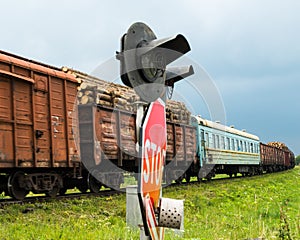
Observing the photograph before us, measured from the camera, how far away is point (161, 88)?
2.69 metres

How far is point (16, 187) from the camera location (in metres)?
9.89

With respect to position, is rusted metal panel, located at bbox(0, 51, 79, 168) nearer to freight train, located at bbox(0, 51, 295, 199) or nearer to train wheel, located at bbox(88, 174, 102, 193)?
freight train, located at bbox(0, 51, 295, 199)

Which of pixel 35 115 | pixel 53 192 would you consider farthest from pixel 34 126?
pixel 53 192

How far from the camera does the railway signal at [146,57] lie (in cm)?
235

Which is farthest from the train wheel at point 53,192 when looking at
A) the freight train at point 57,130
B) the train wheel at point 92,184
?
the train wheel at point 92,184

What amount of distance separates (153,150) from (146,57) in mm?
524

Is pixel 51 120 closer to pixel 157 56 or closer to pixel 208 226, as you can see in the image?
pixel 208 226

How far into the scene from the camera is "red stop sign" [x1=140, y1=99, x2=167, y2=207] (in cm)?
217

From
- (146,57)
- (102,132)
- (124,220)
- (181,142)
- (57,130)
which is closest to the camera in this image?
(146,57)

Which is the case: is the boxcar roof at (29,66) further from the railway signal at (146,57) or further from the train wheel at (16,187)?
the railway signal at (146,57)

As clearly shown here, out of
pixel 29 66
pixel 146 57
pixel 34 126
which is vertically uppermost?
pixel 29 66

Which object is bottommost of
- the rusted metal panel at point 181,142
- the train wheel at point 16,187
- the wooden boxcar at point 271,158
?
the wooden boxcar at point 271,158

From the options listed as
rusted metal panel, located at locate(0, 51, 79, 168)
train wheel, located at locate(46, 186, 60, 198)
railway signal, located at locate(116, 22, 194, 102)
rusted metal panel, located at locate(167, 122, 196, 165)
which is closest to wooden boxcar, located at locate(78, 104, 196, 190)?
rusted metal panel, located at locate(0, 51, 79, 168)

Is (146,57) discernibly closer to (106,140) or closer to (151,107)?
(151,107)
